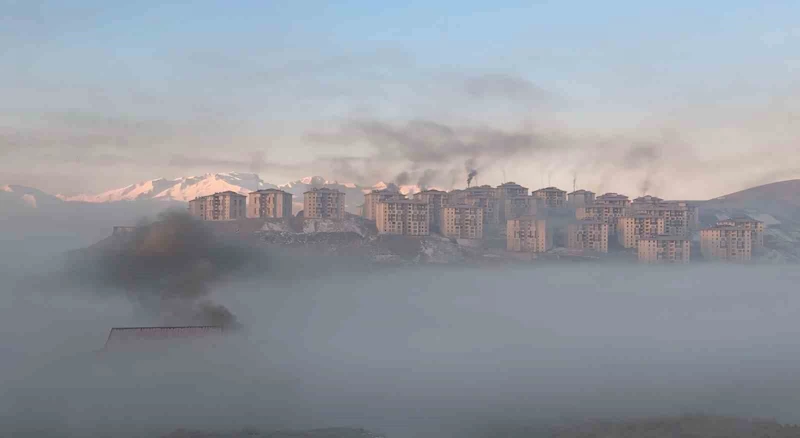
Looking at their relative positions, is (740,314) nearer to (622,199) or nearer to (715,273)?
(715,273)

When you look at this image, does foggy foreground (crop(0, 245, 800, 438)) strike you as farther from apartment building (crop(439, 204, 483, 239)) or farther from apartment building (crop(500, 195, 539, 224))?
apartment building (crop(500, 195, 539, 224))

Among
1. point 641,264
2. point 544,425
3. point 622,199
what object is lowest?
point 544,425

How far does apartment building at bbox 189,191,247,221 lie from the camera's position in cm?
12875

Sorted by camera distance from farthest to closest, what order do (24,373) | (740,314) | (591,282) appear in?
(591,282) → (740,314) → (24,373)

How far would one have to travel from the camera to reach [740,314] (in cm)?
11350

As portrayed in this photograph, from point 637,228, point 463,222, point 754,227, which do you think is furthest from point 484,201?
point 754,227

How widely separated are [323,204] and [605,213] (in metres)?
46.8

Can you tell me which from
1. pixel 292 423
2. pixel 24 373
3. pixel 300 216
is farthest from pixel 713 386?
pixel 300 216

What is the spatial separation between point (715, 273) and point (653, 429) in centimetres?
7667

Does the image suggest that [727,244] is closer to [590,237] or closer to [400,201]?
[590,237]

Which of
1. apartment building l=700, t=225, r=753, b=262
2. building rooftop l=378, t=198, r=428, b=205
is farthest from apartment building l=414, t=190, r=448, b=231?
apartment building l=700, t=225, r=753, b=262

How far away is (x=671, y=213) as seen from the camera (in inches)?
5566

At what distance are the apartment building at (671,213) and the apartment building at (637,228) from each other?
196 centimetres

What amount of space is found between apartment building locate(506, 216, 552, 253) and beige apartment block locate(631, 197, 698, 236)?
65.1 feet
